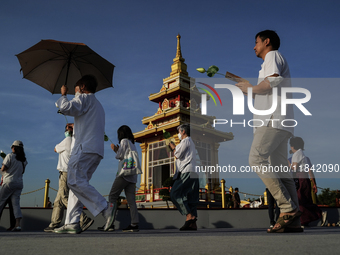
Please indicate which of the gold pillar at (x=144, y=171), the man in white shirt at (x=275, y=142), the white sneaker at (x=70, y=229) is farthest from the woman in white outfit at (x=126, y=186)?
the gold pillar at (x=144, y=171)

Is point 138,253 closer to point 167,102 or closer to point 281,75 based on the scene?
point 281,75

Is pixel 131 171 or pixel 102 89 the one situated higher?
pixel 102 89

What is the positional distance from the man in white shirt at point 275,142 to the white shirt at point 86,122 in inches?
62.3

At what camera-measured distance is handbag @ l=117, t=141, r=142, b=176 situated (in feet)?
16.5

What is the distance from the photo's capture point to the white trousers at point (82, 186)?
346 centimetres

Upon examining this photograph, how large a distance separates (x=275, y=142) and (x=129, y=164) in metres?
2.48

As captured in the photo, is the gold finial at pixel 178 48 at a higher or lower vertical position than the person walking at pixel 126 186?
higher

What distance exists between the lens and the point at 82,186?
3467mm

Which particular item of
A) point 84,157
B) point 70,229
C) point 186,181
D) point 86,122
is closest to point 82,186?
Result: point 84,157

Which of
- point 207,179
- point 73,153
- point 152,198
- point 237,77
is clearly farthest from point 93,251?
point 207,179

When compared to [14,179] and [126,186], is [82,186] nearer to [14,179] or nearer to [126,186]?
[126,186]

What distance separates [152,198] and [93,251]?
18.4m

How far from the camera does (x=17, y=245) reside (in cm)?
199

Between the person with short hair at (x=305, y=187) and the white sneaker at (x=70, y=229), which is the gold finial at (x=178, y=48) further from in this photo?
the white sneaker at (x=70, y=229)
